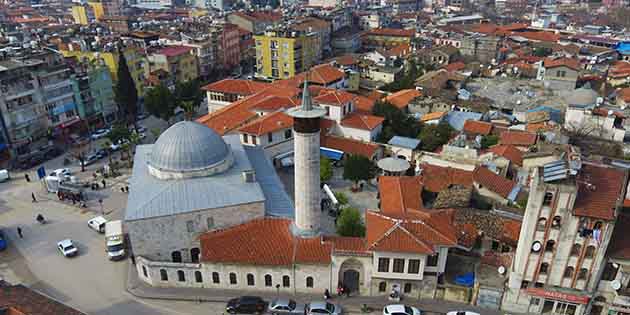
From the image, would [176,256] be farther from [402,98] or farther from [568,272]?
[402,98]

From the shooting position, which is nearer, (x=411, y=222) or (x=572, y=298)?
(x=572, y=298)

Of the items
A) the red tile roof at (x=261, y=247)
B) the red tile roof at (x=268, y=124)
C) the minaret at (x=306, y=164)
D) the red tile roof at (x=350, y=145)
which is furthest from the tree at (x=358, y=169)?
the red tile roof at (x=261, y=247)

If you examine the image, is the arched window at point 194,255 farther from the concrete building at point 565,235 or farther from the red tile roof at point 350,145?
the red tile roof at point 350,145

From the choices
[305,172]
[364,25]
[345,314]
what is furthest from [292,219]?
[364,25]

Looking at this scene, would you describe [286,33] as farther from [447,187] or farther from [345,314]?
[345,314]

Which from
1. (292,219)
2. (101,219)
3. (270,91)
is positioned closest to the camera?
(292,219)

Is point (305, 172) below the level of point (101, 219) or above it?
above

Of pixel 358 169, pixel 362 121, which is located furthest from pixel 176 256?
pixel 362 121
